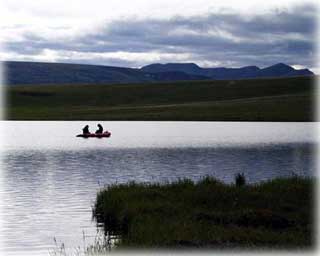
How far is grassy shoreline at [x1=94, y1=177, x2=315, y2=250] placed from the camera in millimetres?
19295

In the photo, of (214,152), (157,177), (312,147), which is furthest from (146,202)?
(312,147)

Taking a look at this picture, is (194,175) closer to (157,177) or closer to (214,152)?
(157,177)

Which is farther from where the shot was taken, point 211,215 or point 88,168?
point 88,168

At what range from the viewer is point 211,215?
75.2 feet

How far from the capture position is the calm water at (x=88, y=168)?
24.6 m

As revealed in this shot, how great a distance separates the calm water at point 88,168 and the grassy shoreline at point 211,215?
1.60 metres

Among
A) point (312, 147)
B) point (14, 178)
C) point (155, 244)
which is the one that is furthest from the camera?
point (312, 147)

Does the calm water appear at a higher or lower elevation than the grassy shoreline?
lower

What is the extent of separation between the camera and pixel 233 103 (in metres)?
169

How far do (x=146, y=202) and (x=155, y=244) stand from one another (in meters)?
6.70

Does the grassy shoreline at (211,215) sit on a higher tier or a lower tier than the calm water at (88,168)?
higher

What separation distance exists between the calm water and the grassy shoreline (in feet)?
5.26

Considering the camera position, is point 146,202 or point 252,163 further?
point 252,163

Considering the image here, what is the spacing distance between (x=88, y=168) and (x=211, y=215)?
2522 centimetres
